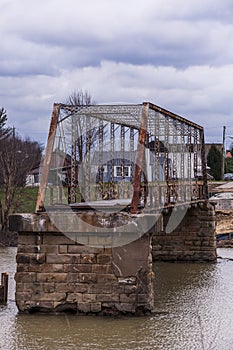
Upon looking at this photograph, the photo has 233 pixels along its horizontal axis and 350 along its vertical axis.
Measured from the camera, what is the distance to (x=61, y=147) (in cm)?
2281

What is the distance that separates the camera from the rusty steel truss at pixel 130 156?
19766 mm

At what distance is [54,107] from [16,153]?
110 feet

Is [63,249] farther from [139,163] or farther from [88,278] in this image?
[139,163]

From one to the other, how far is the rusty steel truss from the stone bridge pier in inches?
36.2

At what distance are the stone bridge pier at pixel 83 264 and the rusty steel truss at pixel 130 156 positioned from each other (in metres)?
0.92

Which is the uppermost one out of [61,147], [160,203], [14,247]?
[61,147]

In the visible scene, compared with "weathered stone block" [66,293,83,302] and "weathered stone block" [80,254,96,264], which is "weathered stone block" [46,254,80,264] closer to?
"weathered stone block" [80,254,96,264]

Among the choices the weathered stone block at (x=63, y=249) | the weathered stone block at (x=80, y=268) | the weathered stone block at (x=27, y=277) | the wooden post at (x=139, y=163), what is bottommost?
the weathered stone block at (x=27, y=277)

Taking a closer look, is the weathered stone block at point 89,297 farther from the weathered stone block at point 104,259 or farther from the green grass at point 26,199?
Answer: the green grass at point 26,199

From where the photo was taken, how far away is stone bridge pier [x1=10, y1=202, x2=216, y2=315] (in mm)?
17375

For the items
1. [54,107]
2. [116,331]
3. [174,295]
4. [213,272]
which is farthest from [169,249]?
[116,331]

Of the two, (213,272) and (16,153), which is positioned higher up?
(16,153)

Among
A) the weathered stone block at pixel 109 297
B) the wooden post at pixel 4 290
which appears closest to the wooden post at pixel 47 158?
the wooden post at pixel 4 290

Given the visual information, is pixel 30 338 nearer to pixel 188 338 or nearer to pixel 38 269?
pixel 38 269
